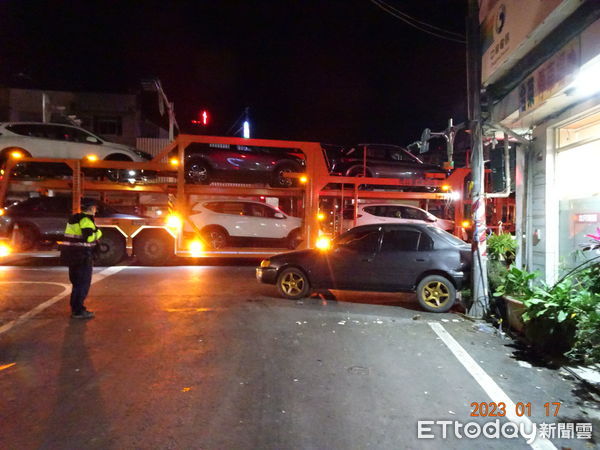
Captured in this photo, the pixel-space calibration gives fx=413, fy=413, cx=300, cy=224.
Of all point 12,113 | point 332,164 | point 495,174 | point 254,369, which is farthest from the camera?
point 12,113

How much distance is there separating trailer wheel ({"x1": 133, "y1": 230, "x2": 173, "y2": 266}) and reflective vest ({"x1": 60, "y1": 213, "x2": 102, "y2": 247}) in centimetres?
470

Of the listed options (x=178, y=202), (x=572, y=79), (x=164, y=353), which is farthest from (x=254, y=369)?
(x=178, y=202)

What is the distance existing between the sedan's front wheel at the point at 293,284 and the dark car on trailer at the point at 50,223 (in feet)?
16.8

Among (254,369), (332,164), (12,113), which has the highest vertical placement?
(12,113)

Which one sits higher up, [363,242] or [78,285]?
[363,242]

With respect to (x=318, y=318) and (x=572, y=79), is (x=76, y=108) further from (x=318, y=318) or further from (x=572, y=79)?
(x=572, y=79)

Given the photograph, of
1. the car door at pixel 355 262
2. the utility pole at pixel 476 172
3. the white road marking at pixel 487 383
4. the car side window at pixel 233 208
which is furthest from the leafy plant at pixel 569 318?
the car side window at pixel 233 208

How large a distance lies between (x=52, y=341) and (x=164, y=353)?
1.59m

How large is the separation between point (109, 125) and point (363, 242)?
25.0 metres

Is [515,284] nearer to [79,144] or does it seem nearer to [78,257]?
[78,257]

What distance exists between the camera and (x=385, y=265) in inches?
292

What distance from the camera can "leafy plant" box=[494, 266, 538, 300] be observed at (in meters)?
6.36

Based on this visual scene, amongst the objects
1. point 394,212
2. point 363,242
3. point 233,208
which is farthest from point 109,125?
point 363,242

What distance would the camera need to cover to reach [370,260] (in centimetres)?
750
